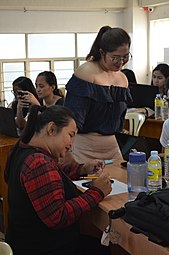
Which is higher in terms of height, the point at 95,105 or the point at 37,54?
the point at 37,54

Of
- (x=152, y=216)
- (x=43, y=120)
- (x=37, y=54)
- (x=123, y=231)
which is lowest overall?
(x=123, y=231)

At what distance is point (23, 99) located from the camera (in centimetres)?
429

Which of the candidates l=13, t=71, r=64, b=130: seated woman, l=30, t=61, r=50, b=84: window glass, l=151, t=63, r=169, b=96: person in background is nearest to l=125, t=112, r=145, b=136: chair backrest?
l=13, t=71, r=64, b=130: seated woman

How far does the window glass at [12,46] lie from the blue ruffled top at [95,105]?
15.1ft

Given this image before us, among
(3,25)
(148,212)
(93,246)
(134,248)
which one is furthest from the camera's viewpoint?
(3,25)

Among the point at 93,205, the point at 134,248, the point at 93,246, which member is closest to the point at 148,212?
the point at 134,248

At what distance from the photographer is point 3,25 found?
263 inches

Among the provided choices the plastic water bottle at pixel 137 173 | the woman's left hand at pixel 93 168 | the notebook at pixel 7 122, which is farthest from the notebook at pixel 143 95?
the plastic water bottle at pixel 137 173

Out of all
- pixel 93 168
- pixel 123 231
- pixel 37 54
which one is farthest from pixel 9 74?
pixel 123 231

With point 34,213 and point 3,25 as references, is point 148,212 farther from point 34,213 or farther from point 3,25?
point 3,25

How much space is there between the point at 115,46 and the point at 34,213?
1.03 m

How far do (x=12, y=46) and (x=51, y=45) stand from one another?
0.68 m

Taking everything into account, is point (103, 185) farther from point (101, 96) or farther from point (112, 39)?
point (112, 39)

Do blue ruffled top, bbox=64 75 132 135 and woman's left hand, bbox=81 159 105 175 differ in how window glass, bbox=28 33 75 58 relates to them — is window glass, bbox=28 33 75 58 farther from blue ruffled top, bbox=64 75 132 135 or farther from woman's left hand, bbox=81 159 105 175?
woman's left hand, bbox=81 159 105 175
